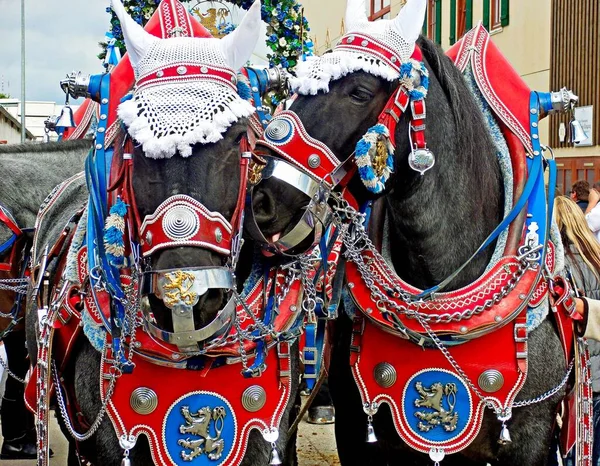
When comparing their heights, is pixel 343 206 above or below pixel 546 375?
above

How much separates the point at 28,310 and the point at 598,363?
2664 millimetres

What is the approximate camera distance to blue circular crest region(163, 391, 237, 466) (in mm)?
2805

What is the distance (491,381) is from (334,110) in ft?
3.82

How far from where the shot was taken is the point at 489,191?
333 centimetres

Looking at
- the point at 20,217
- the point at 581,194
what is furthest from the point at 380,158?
the point at 581,194

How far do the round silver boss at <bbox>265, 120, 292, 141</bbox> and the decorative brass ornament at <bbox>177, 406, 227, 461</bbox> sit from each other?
911mm

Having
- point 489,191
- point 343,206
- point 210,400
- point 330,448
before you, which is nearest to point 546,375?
point 489,191

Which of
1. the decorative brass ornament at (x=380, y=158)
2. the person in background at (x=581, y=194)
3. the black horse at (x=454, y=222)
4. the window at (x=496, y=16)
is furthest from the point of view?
the window at (x=496, y=16)

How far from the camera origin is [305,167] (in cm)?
277

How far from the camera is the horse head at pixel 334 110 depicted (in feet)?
8.94

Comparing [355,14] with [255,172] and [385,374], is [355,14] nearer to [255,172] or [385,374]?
[255,172]

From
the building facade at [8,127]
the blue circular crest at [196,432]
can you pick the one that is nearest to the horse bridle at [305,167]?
the blue circular crest at [196,432]

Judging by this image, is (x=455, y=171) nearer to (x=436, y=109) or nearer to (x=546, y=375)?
(x=436, y=109)

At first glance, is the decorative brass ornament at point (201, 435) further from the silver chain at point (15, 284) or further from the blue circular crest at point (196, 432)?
the silver chain at point (15, 284)
